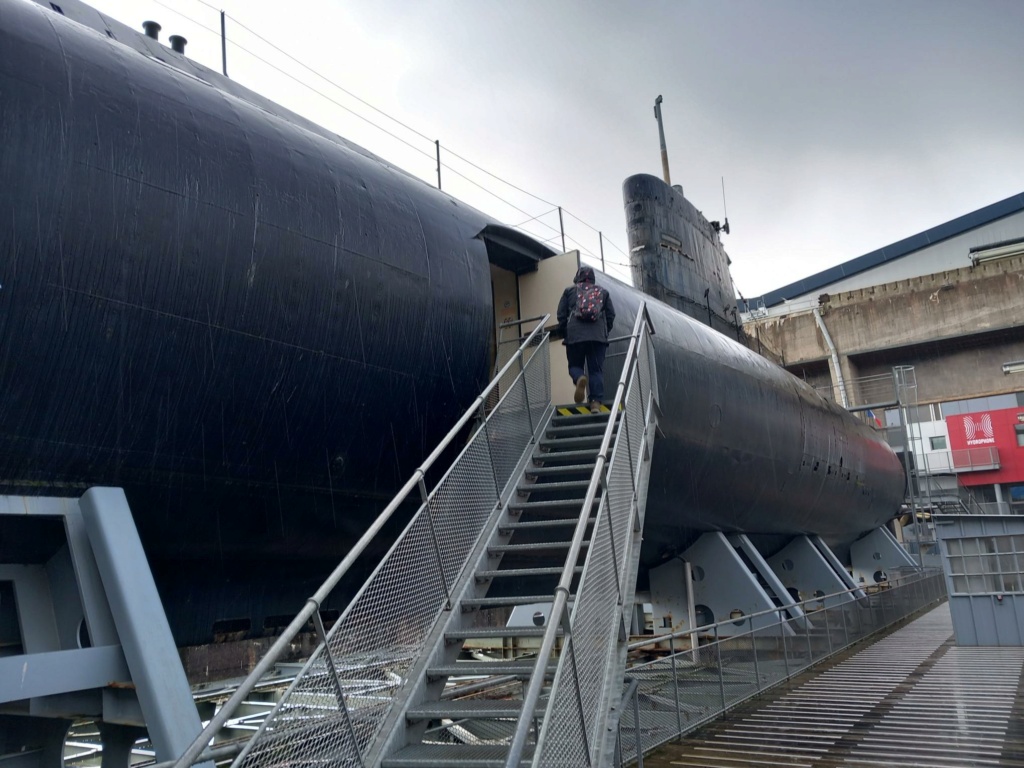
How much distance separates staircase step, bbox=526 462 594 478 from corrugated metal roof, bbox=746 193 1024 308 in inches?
2449

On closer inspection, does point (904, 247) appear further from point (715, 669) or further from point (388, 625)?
point (388, 625)

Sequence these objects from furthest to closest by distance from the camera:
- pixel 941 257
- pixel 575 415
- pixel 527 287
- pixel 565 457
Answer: pixel 941 257, pixel 527 287, pixel 575 415, pixel 565 457

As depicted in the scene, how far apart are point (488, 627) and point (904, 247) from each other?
6456 centimetres

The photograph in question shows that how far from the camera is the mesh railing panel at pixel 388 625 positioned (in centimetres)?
470

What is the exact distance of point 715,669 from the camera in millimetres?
10328

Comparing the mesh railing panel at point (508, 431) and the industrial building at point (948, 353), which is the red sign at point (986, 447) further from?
the mesh railing panel at point (508, 431)

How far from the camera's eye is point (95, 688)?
491cm

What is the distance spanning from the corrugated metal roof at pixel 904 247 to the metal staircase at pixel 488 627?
202 ft

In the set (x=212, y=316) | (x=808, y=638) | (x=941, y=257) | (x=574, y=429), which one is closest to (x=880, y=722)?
(x=808, y=638)

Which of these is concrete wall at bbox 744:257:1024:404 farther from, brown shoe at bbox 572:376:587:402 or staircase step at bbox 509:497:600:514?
staircase step at bbox 509:497:600:514

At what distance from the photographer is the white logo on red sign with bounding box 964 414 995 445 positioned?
Answer: 47.4m

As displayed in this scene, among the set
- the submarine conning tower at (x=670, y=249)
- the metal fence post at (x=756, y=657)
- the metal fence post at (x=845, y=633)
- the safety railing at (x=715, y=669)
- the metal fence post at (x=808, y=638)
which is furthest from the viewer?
the submarine conning tower at (x=670, y=249)

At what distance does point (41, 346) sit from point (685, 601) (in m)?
11.6

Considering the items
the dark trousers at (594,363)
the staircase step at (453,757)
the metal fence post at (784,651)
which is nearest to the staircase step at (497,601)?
the staircase step at (453,757)
